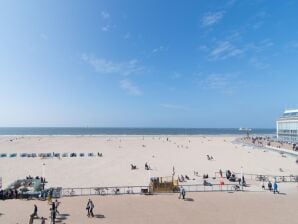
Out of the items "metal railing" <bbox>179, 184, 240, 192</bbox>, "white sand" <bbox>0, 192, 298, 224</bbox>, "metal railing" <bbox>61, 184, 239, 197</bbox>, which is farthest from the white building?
"white sand" <bbox>0, 192, 298, 224</bbox>

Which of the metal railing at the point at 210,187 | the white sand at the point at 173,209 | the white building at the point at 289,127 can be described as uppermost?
the white building at the point at 289,127

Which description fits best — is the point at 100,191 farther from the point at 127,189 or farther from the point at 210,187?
the point at 210,187

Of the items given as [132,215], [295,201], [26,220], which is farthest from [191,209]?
[26,220]

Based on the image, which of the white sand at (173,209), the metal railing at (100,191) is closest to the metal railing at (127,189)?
the metal railing at (100,191)

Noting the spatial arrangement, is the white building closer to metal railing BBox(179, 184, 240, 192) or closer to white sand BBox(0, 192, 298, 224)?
metal railing BBox(179, 184, 240, 192)

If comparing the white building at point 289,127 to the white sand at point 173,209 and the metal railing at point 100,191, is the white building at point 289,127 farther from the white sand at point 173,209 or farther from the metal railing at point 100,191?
the metal railing at point 100,191

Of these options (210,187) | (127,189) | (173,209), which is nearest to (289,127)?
(210,187)

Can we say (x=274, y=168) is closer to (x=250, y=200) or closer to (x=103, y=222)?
(x=250, y=200)

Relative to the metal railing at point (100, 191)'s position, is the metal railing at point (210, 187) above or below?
above
